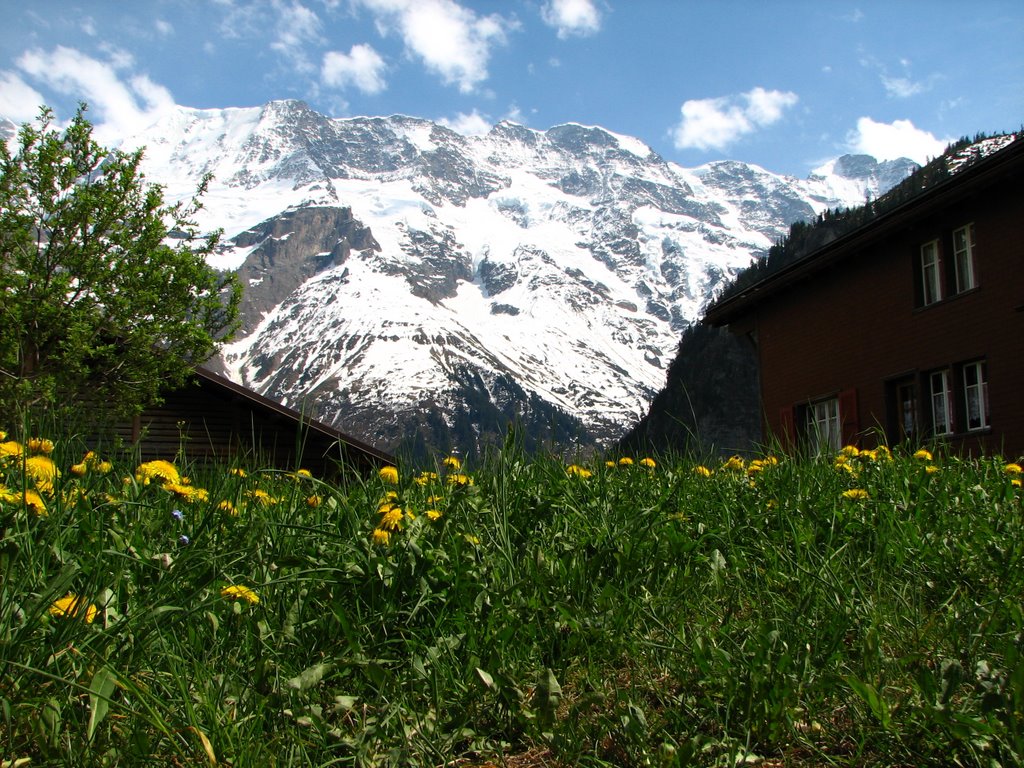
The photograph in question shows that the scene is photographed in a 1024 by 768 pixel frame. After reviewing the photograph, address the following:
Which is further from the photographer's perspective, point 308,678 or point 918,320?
point 918,320

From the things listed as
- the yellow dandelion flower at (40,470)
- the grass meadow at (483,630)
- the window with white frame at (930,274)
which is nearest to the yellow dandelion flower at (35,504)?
the grass meadow at (483,630)

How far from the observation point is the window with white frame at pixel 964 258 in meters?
18.8

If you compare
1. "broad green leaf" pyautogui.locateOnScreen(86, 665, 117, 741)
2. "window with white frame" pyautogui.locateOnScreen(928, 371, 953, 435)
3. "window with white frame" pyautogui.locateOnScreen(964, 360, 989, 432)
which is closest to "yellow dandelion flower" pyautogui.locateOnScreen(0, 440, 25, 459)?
"broad green leaf" pyautogui.locateOnScreen(86, 665, 117, 741)

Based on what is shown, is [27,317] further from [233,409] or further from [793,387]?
[793,387]

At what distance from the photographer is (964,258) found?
19.2 m

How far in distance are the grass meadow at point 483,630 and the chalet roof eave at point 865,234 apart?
621 inches

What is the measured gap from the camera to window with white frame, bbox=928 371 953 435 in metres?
19.5

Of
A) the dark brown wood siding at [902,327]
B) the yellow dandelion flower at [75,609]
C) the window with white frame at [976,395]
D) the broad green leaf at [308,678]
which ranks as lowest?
the broad green leaf at [308,678]

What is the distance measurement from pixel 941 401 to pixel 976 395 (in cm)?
107

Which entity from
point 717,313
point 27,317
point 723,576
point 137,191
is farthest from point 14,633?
point 717,313

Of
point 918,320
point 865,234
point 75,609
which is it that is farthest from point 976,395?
point 75,609

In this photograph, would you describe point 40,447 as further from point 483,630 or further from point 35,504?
point 483,630

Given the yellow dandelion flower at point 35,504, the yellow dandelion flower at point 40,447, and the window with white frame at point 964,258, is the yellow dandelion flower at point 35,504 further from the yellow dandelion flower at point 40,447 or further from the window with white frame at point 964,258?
the window with white frame at point 964,258

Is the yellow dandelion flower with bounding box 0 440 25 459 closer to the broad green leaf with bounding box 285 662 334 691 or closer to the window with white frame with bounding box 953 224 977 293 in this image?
the broad green leaf with bounding box 285 662 334 691
